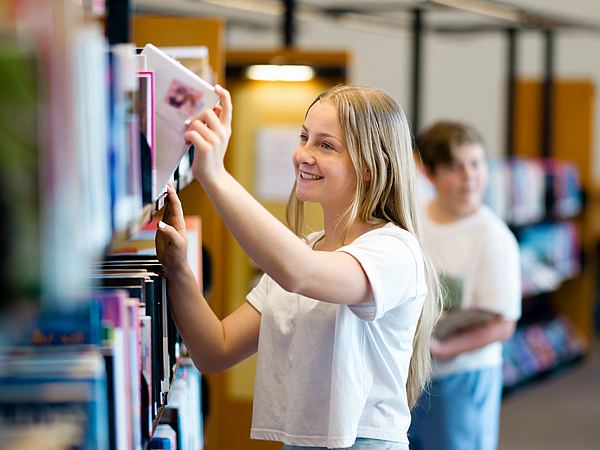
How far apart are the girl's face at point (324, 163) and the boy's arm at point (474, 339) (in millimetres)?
989

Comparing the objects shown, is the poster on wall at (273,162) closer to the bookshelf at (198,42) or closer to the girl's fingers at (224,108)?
the bookshelf at (198,42)

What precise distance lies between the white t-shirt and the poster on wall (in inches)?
61.9

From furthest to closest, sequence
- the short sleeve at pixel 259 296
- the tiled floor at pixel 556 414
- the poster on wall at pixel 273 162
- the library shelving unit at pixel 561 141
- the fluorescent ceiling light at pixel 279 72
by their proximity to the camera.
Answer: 1. the library shelving unit at pixel 561 141
2. the tiled floor at pixel 556 414
3. the poster on wall at pixel 273 162
4. the fluorescent ceiling light at pixel 279 72
5. the short sleeve at pixel 259 296

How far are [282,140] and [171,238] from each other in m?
2.50

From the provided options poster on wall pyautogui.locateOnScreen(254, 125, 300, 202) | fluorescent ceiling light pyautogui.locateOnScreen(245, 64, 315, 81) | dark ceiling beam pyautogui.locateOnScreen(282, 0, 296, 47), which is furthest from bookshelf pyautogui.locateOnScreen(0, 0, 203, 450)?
dark ceiling beam pyautogui.locateOnScreen(282, 0, 296, 47)

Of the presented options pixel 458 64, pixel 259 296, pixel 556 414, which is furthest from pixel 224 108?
pixel 458 64

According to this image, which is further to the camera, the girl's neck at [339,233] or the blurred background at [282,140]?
the girl's neck at [339,233]

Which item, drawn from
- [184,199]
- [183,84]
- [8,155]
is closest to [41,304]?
[8,155]

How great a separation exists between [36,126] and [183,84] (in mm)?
406

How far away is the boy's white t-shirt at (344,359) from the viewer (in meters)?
1.18

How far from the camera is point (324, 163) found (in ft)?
4.06

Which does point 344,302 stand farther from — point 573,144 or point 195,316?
point 573,144

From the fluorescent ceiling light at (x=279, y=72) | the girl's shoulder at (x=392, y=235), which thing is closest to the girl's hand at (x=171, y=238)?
the girl's shoulder at (x=392, y=235)

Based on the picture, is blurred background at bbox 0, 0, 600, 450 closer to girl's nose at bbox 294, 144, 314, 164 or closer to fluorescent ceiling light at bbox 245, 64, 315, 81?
fluorescent ceiling light at bbox 245, 64, 315, 81
